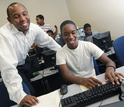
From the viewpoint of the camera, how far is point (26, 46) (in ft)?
4.25

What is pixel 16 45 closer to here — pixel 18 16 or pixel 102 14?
pixel 18 16

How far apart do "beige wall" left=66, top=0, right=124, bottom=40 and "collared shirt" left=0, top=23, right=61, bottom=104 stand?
181cm

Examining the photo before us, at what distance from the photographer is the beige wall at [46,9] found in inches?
151

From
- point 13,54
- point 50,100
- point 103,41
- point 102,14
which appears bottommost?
point 50,100

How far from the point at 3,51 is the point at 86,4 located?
2843 mm

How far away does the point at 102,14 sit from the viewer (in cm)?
276

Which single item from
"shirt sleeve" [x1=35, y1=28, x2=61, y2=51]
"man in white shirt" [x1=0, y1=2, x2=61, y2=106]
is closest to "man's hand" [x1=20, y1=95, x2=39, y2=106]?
"man in white shirt" [x1=0, y1=2, x2=61, y2=106]

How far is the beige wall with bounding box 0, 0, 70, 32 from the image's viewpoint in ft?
12.6

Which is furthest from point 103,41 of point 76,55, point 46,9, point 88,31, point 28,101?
point 46,9

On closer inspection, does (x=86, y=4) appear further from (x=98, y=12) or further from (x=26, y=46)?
(x=26, y=46)

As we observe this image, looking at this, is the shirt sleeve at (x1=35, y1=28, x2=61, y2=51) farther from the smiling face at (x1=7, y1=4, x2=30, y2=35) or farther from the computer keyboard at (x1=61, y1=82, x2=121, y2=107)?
the computer keyboard at (x1=61, y1=82, x2=121, y2=107)

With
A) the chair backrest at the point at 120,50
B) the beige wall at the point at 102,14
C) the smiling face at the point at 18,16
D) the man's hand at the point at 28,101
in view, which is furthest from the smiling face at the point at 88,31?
the man's hand at the point at 28,101

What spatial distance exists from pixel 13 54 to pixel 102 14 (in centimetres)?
247

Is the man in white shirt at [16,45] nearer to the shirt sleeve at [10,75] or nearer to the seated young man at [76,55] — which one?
the shirt sleeve at [10,75]
